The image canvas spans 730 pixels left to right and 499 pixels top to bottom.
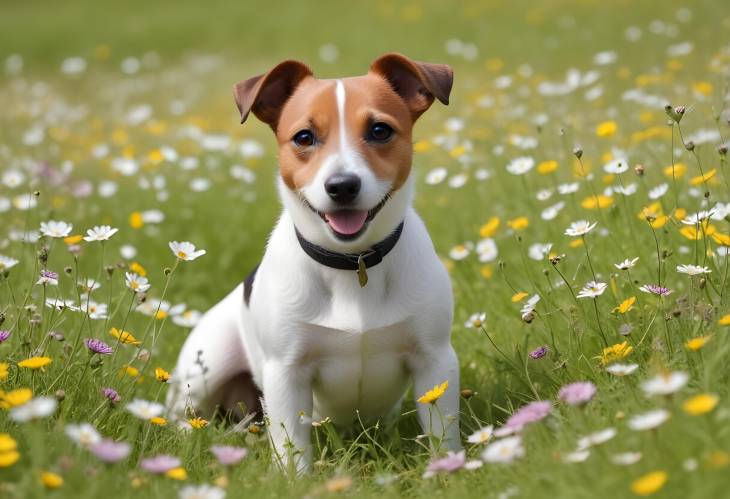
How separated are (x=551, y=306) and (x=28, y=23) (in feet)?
50.1

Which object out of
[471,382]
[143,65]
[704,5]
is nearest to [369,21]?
[143,65]

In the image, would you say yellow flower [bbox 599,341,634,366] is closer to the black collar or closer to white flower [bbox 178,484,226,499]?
the black collar

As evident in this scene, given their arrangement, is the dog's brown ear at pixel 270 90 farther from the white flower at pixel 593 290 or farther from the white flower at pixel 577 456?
the white flower at pixel 577 456

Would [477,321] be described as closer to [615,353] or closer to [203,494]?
[615,353]

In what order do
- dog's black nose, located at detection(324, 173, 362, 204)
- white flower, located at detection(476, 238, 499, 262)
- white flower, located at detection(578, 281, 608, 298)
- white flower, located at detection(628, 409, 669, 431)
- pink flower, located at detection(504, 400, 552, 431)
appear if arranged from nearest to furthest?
white flower, located at detection(628, 409, 669, 431)
pink flower, located at detection(504, 400, 552, 431)
dog's black nose, located at detection(324, 173, 362, 204)
white flower, located at detection(578, 281, 608, 298)
white flower, located at detection(476, 238, 499, 262)

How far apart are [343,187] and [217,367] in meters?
1.36

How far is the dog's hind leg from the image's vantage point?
4.21 metres

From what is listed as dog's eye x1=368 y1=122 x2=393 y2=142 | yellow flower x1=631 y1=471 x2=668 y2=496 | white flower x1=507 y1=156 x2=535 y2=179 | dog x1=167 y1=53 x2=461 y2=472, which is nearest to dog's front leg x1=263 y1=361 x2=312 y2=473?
dog x1=167 y1=53 x2=461 y2=472

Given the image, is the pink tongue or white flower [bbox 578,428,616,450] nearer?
white flower [bbox 578,428,616,450]

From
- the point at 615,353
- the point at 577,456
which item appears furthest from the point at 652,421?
the point at 615,353

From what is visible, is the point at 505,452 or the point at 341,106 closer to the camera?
the point at 505,452

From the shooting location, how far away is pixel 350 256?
3.55m

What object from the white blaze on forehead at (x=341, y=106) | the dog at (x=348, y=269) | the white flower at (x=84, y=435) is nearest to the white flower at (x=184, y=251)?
the dog at (x=348, y=269)

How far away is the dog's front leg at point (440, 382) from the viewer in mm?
3566
